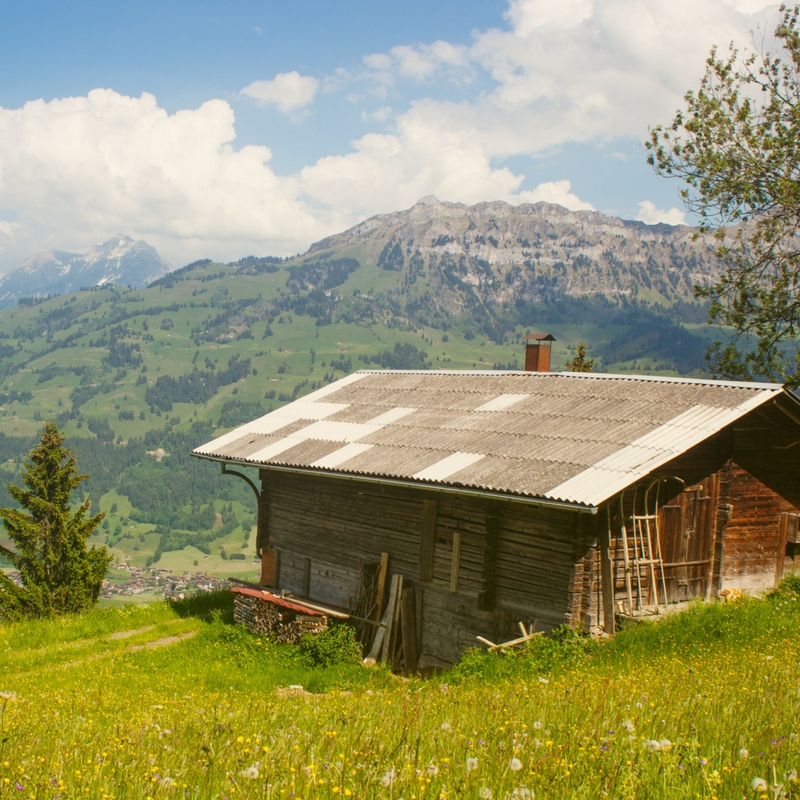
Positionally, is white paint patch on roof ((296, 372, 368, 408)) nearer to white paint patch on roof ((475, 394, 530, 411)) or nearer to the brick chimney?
the brick chimney

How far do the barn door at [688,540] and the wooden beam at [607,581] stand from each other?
2.04 metres

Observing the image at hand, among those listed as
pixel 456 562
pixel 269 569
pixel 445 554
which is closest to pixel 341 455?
pixel 445 554

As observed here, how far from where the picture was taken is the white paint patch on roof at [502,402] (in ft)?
62.5

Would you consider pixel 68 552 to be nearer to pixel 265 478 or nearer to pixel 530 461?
pixel 265 478

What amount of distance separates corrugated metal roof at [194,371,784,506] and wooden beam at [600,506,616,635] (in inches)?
52.6

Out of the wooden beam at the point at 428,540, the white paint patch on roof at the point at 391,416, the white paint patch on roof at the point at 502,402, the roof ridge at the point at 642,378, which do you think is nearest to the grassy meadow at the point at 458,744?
the wooden beam at the point at 428,540

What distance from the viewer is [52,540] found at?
31.9 m

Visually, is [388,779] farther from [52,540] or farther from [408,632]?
[52,540]

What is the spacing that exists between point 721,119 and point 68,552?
92.8 ft

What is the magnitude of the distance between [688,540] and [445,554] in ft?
16.5

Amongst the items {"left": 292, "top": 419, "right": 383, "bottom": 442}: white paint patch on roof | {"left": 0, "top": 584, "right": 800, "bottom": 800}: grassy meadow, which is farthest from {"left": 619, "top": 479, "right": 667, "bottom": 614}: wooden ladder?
{"left": 292, "top": 419, "right": 383, "bottom": 442}: white paint patch on roof

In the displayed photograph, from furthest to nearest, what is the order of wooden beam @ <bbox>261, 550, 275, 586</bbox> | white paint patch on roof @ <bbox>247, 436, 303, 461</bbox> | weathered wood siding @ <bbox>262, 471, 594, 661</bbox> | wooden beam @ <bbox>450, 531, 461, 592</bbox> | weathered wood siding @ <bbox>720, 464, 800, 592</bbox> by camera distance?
wooden beam @ <bbox>261, 550, 275, 586</bbox> < white paint patch on roof @ <bbox>247, 436, 303, 461</bbox> < weathered wood siding @ <bbox>720, 464, 800, 592</bbox> < wooden beam @ <bbox>450, 531, 461, 592</bbox> < weathered wood siding @ <bbox>262, 471, 594, 661</bbox>

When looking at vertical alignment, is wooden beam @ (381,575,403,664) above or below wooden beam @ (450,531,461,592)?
below

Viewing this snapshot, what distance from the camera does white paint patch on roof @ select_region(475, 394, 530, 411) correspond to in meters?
19.1
